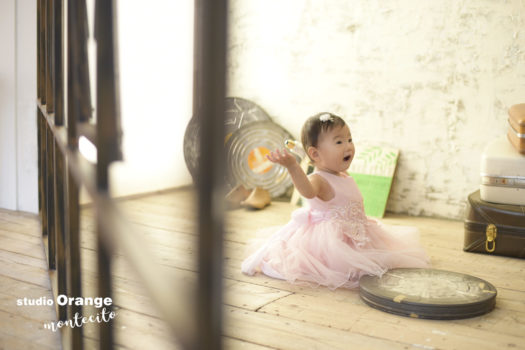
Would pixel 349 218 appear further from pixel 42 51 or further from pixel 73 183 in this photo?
pixel 42 51

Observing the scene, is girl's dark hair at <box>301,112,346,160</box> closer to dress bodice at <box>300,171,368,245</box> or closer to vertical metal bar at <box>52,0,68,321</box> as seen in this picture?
dress bodice at <box>300,171,368,245</box>

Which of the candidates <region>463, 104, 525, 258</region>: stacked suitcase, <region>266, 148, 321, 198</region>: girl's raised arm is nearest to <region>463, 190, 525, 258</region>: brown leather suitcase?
<region>463, 104, 525, 258</region>: stacked suitcase

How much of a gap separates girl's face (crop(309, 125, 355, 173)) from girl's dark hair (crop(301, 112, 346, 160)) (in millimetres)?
18


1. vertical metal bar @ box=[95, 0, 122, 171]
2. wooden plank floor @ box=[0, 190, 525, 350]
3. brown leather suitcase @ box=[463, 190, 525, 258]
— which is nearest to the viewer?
vertical metal bar @ box=[95, 0, 122, 171]

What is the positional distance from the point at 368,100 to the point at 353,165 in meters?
0.45

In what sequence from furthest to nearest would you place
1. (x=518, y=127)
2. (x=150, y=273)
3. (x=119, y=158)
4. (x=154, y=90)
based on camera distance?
1. (x=518, y=127)
2. (x=119, y=158)
3. (x=154, y=90)
4. (x=150, y=273)

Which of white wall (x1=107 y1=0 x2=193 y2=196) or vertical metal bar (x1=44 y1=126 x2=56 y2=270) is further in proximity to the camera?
vertical metal bar (x1=44 y1=126 x2=56 y2=270)

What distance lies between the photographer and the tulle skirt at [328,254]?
2.22 m

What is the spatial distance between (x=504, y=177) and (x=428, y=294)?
1033mm

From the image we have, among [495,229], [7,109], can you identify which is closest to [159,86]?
[495,229]

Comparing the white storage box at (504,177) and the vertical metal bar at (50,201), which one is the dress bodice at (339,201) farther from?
the vertical metal bar at (50,201)

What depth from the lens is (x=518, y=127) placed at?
8.68 ft

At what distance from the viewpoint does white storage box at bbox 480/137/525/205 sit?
2656 mm

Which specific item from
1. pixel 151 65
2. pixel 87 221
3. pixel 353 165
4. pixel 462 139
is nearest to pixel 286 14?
pixel 353 165
